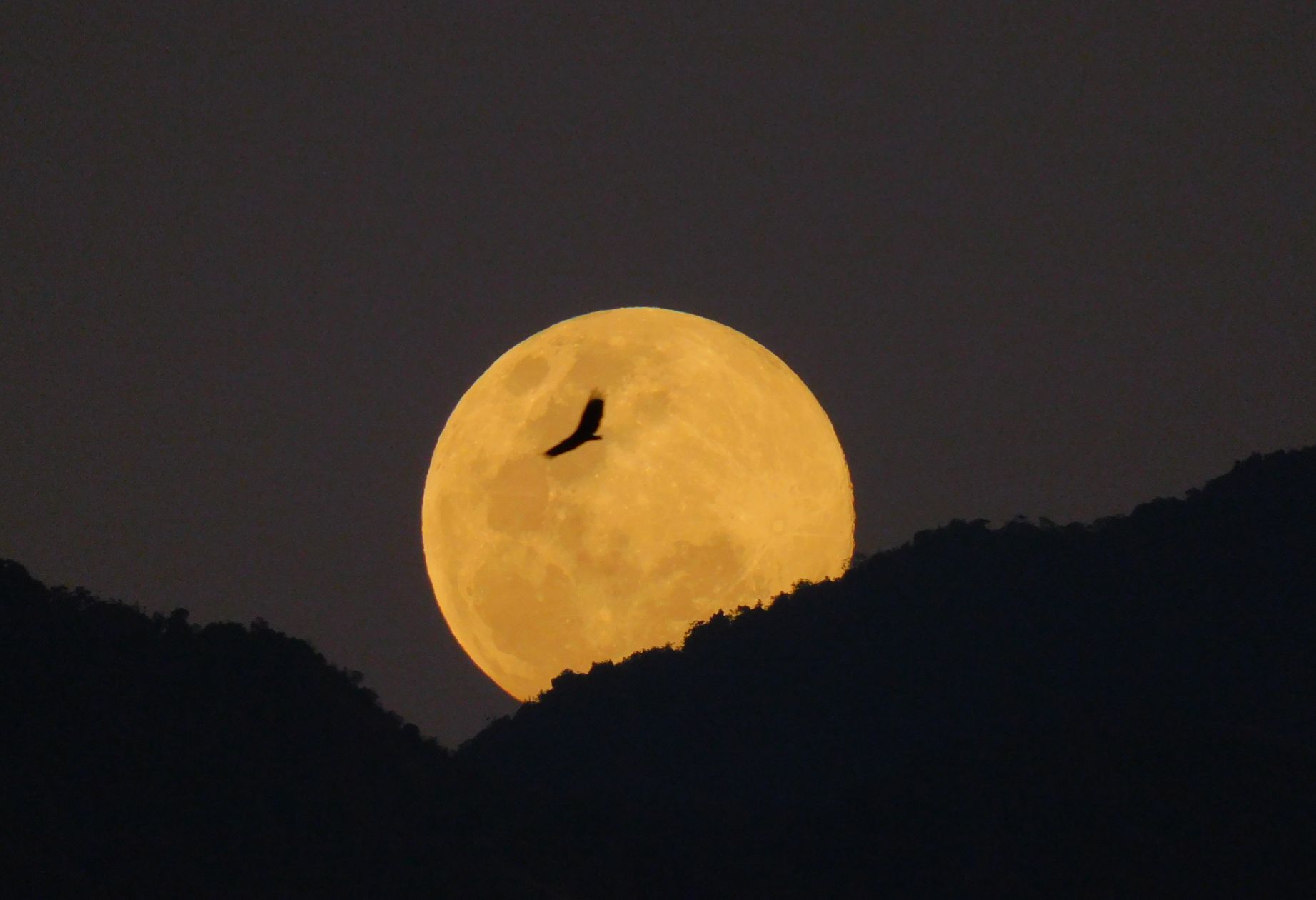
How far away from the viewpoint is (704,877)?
25.6 m

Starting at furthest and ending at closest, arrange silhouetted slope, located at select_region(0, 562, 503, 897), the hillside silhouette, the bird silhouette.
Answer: the bird silhouette → the hillside silhouette → silhouetted slope, located at select_region(0, 562, 503, 897)

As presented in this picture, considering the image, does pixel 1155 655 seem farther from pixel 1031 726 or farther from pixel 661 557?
pixel 661 557

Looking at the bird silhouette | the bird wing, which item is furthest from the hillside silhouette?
the bird wing

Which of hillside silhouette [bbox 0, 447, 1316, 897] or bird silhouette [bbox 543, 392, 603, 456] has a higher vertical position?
bird silhouette [bbox 543, 392, 603, 456]

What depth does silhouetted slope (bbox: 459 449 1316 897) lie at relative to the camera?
85.7 ft

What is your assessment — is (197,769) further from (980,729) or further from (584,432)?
(980,729)

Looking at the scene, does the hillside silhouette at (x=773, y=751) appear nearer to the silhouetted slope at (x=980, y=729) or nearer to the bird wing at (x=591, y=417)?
the silhouetted slope at (x=980, y=729)

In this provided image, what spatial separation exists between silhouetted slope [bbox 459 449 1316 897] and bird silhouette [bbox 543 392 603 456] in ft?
19.3

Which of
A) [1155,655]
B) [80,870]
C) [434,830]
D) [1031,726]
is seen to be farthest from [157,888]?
[1155,655]

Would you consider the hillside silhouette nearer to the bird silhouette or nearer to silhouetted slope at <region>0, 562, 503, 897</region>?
silhouetted slope at <region>0, 562, 503, 897</region>

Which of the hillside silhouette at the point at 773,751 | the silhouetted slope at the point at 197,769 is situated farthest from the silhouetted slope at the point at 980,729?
the silhouetted slope at the point at 197,769

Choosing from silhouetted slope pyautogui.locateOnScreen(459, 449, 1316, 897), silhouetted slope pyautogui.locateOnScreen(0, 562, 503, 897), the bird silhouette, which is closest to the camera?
silhouetted slope pyautogui.locateOnScreen(0, 562, 503, 897)

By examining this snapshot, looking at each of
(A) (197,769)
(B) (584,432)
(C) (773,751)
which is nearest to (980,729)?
(C) (773,751)

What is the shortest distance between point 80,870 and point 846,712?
57.7 feet
